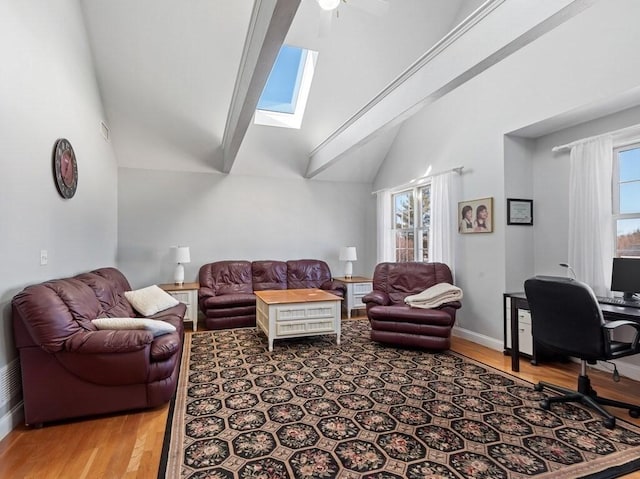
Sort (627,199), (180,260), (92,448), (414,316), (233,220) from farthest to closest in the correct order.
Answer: (233,220)
(180,260)
(414,316)
(627,199)
(92,448)

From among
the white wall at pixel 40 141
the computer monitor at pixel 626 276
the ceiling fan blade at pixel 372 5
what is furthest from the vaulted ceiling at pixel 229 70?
the computer monitor at pixel 626 276

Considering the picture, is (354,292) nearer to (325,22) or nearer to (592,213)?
(592,213)

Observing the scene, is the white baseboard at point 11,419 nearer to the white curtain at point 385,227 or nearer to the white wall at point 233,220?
the white wall at point 233,220

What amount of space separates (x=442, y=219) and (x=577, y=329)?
239 centimetres

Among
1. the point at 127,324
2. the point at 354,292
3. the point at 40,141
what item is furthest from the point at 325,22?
the point at 354,292

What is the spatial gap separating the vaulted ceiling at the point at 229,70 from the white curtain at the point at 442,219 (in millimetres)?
1086

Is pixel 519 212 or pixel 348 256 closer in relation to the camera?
pixel 519 212

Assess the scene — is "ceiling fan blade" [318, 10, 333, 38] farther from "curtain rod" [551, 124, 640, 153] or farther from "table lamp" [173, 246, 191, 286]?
"table lamp" [173, 246, 191, 286]

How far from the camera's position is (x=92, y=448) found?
6.57 ft

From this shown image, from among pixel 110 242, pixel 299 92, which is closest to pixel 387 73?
pixel 299 92

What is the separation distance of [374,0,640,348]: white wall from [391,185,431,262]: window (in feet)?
1.75

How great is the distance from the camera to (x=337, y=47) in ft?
14.5

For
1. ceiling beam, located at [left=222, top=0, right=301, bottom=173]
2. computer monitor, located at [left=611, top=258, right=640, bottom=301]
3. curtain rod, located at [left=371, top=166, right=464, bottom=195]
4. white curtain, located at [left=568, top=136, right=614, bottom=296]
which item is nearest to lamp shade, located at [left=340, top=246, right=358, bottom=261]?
curtain rod, located at [left=371, top=166, right=464, bottom=195]

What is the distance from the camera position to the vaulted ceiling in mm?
3557
